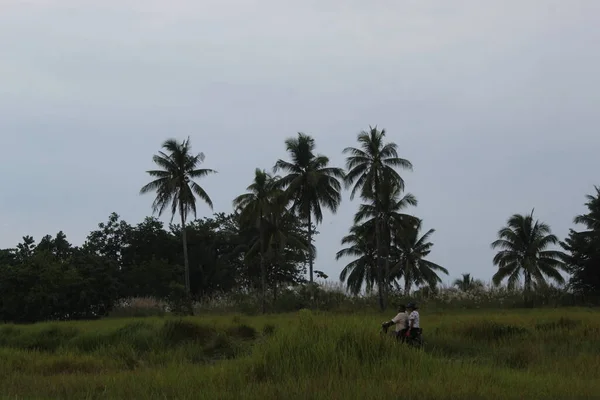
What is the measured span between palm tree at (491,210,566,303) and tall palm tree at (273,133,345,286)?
1506 cm

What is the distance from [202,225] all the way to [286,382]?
177ft

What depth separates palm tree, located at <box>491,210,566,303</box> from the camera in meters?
48.2

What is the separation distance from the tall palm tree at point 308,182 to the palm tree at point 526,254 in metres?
15.1

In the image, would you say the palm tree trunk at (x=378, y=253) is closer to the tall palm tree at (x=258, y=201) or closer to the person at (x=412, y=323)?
the tall palm tree at (x=258, y=201)

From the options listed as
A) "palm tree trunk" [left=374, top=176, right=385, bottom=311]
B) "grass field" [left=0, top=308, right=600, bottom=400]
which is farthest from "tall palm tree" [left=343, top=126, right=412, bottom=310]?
"grass field" [left=0, top=308, right=600, bottom=400]

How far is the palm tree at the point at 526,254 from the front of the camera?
48250 mm

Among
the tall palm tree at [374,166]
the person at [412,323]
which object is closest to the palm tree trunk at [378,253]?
the tall palm tree at [374,166]

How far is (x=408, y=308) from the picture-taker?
589 inches

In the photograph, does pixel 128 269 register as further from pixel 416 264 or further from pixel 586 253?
pixel 586 253

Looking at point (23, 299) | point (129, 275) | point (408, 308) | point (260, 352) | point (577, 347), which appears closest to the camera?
point (260, 352)

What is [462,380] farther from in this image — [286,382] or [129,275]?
[129,275]

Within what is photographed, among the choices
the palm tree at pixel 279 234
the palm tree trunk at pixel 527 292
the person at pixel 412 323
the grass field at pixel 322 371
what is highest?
the palm tree at pixel 279 234

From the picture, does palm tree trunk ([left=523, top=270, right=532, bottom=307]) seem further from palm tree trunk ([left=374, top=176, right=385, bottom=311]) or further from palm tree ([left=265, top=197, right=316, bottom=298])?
palm tree ([left=265, top=197, right=316, bottom=298])

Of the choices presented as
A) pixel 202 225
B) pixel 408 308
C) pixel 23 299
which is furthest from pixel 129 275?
pixel 408 308
